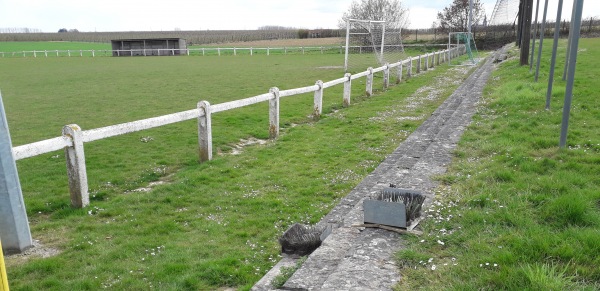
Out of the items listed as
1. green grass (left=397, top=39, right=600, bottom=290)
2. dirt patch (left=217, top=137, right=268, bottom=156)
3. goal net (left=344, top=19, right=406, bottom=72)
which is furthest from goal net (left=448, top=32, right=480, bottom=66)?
green grass (left=397, top=39, right=600, bottom=290)

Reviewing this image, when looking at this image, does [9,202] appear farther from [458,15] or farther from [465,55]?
[458,15]

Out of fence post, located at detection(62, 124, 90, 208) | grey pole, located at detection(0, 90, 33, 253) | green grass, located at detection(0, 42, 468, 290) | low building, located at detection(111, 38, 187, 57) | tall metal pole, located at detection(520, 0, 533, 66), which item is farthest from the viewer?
low building, located at detection(111, 38, 187, 57)

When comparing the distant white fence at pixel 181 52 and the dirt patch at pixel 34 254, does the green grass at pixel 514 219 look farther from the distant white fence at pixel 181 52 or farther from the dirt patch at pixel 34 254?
the distant white fence at pixel 181 52

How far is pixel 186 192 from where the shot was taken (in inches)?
231

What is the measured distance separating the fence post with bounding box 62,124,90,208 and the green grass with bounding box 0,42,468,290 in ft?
0.53

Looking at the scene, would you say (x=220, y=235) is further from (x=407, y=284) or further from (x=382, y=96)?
(x=382, y=96)

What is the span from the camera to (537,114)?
27.8 feet

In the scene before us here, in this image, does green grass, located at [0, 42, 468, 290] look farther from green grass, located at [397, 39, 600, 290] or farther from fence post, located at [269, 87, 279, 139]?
green grass, located at [397, 39, 600, 290]

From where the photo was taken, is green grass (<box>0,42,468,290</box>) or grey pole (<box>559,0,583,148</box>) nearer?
green grass (<box>0,42,468,290</box>)

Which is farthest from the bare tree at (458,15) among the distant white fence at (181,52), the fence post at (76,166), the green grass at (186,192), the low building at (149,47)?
the fence post at (76,166)

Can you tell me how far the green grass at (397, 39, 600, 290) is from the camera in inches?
116

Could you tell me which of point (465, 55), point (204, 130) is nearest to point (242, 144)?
point (204, 130)

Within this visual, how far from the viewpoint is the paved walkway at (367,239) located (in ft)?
10.1

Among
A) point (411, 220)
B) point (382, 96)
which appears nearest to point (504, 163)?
point (411, 220)
